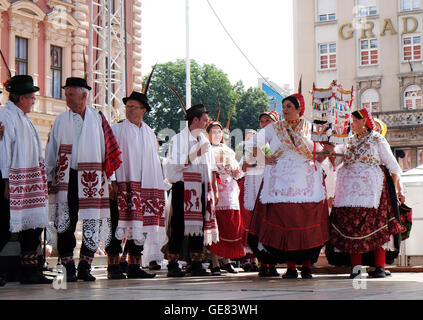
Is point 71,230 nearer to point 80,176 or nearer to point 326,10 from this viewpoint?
point 80,176

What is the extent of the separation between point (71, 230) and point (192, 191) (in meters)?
1.88

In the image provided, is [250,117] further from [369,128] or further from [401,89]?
[369,128]

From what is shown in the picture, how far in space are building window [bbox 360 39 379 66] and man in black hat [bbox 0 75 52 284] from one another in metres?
38.1

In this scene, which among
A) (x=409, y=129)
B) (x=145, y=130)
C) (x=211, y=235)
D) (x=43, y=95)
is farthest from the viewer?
(x=409, y=129)

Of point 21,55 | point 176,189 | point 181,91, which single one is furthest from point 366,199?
point 181,91

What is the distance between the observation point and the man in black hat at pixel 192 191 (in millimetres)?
9117

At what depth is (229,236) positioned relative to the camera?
10.1 metres

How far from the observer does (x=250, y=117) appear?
2479 inches

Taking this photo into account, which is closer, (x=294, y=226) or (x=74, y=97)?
(x=74, y=97)

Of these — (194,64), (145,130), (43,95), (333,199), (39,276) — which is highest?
(194,64)

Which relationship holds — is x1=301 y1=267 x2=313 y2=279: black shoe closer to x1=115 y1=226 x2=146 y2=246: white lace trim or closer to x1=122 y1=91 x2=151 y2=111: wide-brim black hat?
x1=115 y1=226 x2=146 y2=246: white lace trim

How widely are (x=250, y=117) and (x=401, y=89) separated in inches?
830

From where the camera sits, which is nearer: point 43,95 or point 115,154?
point 115,154
